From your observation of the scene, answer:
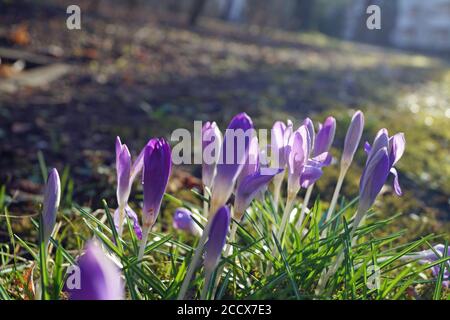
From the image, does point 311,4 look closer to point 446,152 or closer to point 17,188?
point 446,152

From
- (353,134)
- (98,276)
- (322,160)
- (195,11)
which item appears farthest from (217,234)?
(195,11)

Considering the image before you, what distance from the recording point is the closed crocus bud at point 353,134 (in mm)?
1253

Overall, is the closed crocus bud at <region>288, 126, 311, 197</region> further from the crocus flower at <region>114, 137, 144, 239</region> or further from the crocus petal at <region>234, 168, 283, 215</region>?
the crocus flower at <region>114, 137, 144, 239</region>

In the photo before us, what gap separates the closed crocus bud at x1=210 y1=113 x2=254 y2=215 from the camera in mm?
936

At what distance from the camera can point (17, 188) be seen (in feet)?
8.09

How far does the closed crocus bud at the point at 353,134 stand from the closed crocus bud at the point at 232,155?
1.32 ft

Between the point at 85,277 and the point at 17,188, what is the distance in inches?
77.2

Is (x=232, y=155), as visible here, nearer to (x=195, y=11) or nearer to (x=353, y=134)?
(x=353, y=134)

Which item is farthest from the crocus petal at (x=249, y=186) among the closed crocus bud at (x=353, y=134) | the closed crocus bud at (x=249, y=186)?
the closed crocus bud at (x=353, y=134)

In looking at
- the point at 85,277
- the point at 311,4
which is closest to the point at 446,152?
the point at 85,277

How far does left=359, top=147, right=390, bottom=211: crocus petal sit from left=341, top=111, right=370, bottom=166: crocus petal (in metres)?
0.19

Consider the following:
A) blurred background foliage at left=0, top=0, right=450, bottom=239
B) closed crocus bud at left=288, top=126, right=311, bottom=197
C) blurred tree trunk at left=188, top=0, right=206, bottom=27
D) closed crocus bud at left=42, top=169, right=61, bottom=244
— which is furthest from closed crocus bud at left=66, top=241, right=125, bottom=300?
blurred tree trunk at left=188, top=0, right=206, bottom=27

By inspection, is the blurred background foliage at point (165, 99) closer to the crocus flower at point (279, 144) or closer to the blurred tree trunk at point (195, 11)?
the crocus flower at point (279, 144)

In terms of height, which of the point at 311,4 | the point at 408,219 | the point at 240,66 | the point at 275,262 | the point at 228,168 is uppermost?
the point at 311,4
